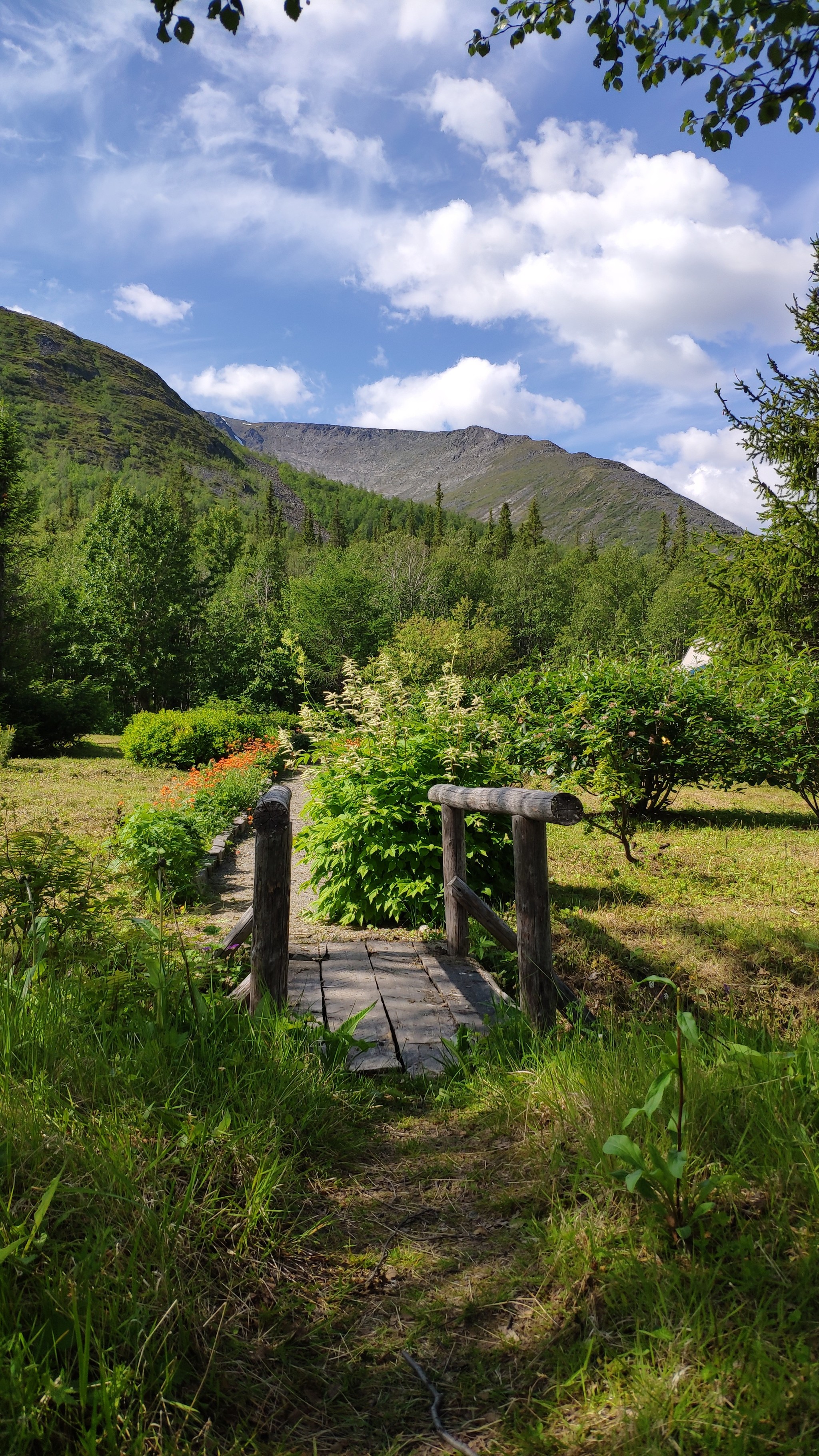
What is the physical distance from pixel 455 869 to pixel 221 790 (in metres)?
6.77

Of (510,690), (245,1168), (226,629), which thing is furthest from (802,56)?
(226,629)

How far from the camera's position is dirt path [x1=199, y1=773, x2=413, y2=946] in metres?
5.19

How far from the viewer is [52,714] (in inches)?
703

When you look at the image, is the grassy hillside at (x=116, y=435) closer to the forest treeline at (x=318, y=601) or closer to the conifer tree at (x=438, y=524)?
the conifer tree at (x=438, y=524)

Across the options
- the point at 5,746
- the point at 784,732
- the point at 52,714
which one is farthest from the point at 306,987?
the point at 52,714

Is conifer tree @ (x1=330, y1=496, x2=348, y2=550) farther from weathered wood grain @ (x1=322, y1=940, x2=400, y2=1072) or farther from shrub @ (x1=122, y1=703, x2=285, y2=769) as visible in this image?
weathered wood grain @ (x1=322, y1=940, x2=400, y2=1072)

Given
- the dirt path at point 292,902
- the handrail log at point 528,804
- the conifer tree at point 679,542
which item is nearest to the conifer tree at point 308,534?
the conifer tree at point 679,542

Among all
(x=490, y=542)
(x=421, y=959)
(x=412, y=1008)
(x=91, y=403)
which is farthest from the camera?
(x=91, y=403)


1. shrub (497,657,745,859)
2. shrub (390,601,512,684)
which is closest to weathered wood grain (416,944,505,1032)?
shrub (497,657,745,859)

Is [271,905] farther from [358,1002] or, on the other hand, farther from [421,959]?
[421,959]

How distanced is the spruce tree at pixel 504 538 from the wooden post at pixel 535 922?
2938 inches

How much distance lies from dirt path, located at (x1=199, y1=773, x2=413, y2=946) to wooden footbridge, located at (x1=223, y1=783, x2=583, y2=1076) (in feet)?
1.10

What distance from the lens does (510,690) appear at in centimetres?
1030

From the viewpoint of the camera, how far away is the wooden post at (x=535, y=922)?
3230mm
